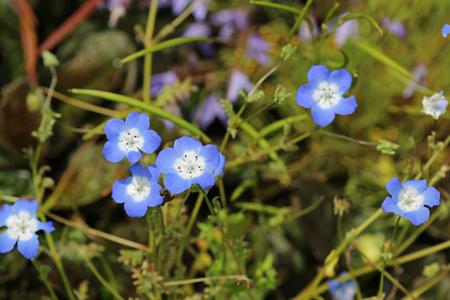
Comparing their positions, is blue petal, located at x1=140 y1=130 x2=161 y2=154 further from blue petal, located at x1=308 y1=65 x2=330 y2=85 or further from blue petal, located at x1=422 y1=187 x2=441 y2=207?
blue petal, located at x1=422 y1=187 x2=441 y2=207

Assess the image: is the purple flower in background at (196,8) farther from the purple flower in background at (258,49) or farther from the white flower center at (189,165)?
the white flower center at (189,165)

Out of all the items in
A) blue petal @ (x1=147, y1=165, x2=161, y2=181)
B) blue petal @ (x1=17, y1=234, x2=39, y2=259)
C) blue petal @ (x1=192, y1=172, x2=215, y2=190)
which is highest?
blue petal @ (x1=147, y1=165, x2=161, y2=181)

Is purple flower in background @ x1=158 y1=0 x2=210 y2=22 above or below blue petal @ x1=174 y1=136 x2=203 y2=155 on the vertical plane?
above

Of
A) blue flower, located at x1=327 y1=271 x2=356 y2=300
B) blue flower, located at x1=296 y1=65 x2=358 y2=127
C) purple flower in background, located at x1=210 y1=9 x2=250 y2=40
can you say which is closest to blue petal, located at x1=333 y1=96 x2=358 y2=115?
blue flower, located at x1=296 y1=65 x2=358 y2=127

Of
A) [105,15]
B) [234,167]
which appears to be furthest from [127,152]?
[105,15]

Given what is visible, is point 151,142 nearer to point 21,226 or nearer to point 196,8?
point 21,226
